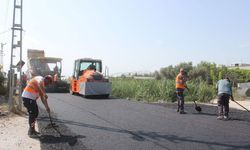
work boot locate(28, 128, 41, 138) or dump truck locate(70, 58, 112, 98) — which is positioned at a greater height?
dump truck locate(70, 58, 112, 98)

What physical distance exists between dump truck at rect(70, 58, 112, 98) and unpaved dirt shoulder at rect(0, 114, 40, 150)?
7.24 metres

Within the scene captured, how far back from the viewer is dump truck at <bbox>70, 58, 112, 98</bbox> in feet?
62.8

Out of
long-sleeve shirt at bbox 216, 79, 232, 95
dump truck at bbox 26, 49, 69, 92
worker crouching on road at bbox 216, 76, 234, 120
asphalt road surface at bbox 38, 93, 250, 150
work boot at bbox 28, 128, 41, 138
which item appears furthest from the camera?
dump truck at bbox 26, 49, 69, 92

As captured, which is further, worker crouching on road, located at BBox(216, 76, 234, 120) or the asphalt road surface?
worker crouching on road, located at BBox(216, 76, 234, 120)

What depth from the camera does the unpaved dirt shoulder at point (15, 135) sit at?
25.5ft

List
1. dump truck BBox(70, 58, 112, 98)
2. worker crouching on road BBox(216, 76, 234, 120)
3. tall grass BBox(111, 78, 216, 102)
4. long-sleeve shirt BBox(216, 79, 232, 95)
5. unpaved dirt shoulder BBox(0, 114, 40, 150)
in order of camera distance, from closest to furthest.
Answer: unpaved dirt shoulder BBox(0, 114, 40, 150)
worker crouching on road BBox(216, 76, 234, 120)
long-sleeve shirt BBox(216, 79, 232, 95)
dump truck BBox(70, 58, 112, 98)
tall grass BBox(111, 78, 216, 102)

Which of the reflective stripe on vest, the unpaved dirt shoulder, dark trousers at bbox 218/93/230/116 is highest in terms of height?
the reflective stripe on vest

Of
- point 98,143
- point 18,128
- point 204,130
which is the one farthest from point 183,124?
point 18,128

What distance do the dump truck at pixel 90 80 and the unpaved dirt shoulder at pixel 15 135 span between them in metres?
7.24

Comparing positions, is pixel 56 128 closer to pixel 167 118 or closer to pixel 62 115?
pixel 62 115

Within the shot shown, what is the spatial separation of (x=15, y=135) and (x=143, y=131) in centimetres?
307

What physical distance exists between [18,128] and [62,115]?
2205mm

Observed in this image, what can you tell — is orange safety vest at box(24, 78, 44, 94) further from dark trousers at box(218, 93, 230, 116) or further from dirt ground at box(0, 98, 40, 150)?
dark trousers at box(218, 93, 230, 116)

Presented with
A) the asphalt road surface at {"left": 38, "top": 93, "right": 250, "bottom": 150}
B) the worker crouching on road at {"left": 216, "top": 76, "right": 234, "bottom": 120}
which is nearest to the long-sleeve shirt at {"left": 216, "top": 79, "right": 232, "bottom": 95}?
the worker crouching on road at {"left": 216, "top": 76, "right": 234, "bottom": 120}
